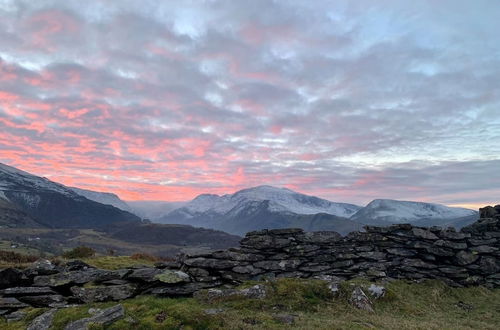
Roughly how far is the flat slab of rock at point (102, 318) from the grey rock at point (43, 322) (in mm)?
1289

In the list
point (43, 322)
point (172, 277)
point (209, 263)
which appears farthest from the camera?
point (209, 263)

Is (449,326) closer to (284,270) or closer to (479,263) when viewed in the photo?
(284,270)

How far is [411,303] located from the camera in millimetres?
23000

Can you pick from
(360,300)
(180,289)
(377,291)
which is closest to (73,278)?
(180,289)

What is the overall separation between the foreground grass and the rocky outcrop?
121cm

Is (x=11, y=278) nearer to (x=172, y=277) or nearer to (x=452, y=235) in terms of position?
(x=172, y=277)

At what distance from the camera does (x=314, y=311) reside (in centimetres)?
2012

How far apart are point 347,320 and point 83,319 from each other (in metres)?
13.5

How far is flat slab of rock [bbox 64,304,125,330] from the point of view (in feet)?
51.3

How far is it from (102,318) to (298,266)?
15462 millimetres

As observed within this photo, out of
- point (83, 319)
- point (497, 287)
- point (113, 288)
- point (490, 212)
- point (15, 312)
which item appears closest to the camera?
point (83, 319)

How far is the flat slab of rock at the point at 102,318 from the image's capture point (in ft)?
51.3

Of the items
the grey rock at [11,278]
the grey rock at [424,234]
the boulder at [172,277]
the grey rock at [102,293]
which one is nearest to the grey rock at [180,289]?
the boulder at [172,277]

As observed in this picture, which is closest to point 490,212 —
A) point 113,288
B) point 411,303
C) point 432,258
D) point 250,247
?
point 432,258
